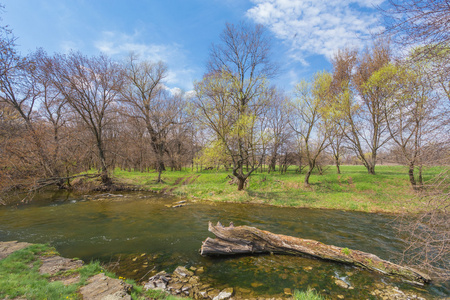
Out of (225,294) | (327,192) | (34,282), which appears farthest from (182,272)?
(327,192)

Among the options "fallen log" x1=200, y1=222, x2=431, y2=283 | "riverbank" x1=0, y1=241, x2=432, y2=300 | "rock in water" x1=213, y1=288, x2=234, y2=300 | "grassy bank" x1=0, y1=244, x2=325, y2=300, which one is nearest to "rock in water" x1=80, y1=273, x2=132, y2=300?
"riverbank" x1=0, y1=241, x2=432, y2=300

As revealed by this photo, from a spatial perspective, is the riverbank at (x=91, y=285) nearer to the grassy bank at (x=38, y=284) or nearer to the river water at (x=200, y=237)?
the grassy bank at (x=38, y=284)

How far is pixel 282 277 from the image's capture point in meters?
5.64

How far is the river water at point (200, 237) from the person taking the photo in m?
5.50

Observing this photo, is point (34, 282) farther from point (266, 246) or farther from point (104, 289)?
point (266, 246)

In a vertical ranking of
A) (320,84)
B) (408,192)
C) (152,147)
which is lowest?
(408,192)

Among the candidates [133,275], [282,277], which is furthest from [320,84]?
[133,275]

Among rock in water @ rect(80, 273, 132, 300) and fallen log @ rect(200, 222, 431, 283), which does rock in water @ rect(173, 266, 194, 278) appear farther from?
rock in water @ rect(80, 273, 132, 300)

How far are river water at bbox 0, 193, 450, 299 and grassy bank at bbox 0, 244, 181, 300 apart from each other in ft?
3.92

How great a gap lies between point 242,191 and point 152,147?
57.3ft

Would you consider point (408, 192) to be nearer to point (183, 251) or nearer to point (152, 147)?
point (183, 251)

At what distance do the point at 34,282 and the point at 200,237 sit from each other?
579cm

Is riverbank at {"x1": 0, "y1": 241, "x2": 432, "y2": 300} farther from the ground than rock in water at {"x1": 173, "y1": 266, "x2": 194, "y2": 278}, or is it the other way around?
riverbank at {"x1": 0, "y1": 241, "x2": 432, "y2": 300}

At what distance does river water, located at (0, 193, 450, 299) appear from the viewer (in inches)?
216
